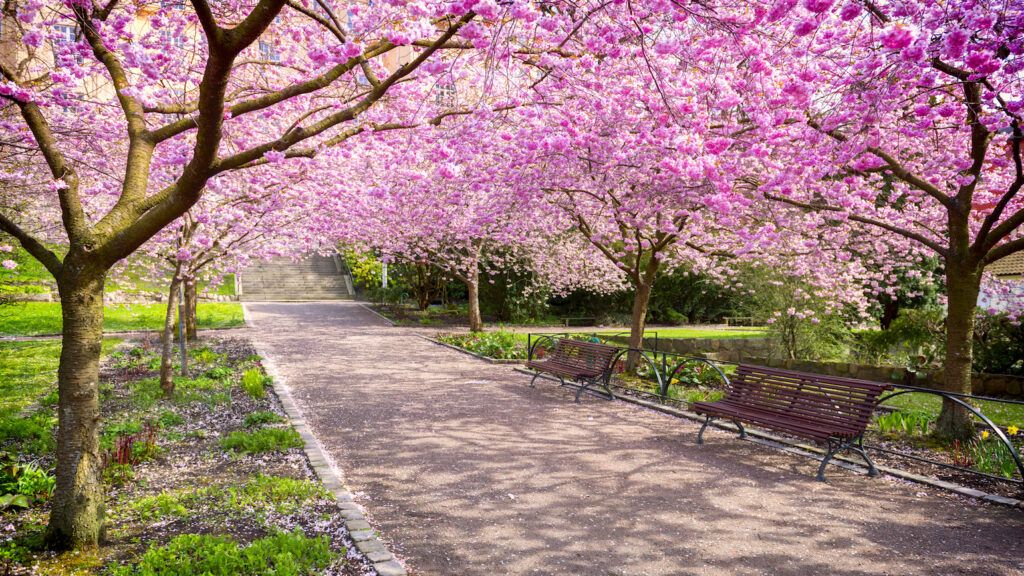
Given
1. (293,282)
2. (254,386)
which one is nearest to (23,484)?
(254,386)

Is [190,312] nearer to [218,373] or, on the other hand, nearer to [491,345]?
[218,373]

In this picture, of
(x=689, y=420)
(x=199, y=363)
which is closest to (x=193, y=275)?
(x=199, y=363)

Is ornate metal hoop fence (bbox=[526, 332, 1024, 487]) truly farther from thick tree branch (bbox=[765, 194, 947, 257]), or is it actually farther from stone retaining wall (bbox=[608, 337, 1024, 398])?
thick tree branch (bbox=[765, 194, 947, 257])

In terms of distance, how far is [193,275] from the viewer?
10.8 meters

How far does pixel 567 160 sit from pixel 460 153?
1951 mm

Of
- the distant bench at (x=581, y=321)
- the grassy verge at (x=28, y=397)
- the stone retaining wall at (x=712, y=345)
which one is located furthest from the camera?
the distant bench at (x=581, y=321)

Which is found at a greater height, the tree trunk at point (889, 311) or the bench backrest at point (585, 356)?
the tree trunk at point (889, 311)

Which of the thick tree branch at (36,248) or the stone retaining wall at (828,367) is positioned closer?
the thick tree branch at (36,248)

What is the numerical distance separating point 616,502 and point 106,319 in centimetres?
1873

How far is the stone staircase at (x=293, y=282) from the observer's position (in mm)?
31656

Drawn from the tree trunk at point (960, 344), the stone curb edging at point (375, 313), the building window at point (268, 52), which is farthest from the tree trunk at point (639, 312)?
the stone curb edging at point (375, 313)

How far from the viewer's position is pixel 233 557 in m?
3.60

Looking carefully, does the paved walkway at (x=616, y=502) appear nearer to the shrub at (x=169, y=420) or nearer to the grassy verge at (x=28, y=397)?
the shrub at (x=169, y=420)

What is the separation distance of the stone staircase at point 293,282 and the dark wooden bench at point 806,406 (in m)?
27.9
